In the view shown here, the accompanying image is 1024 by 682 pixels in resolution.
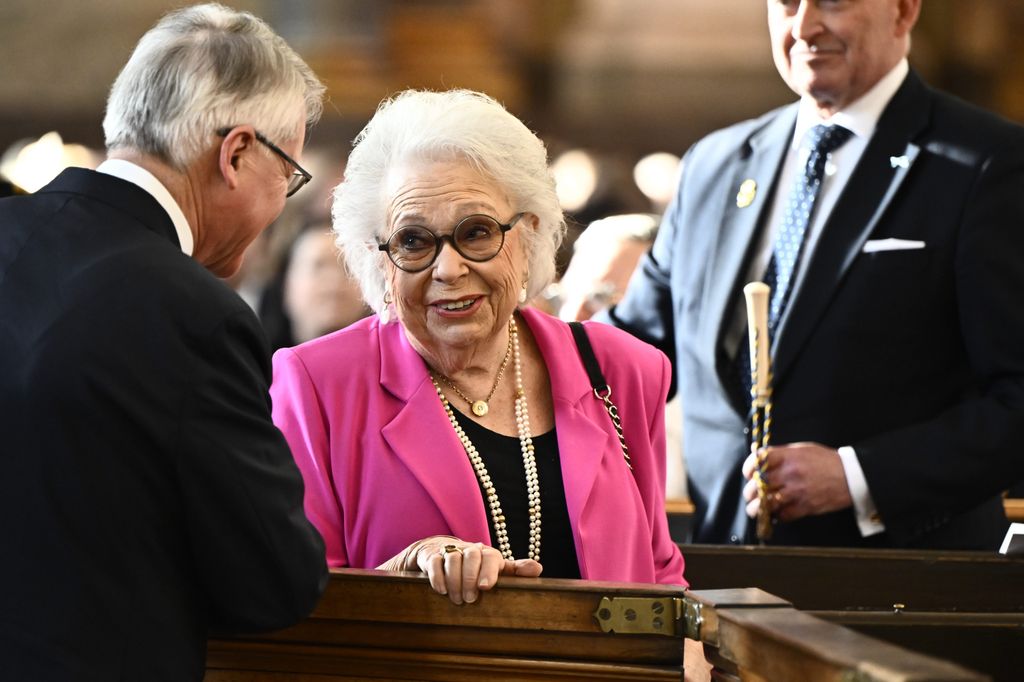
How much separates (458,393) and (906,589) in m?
0.97

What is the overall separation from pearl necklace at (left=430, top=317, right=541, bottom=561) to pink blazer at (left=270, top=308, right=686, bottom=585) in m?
0.04

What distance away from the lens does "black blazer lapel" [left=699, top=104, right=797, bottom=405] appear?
131 inches

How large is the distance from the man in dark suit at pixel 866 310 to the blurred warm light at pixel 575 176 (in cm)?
935

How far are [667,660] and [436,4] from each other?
38.6 ft

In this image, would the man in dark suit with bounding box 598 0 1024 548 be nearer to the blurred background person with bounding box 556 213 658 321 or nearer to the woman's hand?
the woman's hand

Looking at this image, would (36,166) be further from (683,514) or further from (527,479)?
(527,479)

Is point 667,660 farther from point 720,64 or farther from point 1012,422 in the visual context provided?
point 720,64

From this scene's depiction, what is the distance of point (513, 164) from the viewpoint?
260cm

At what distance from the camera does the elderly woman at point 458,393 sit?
2461 mm

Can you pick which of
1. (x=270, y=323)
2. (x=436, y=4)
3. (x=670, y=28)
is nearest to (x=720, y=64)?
(x=670, y=28)

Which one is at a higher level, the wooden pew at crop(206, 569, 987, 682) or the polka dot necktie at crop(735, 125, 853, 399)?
the polka dot necktie at crop(735, 125, 853, 399)

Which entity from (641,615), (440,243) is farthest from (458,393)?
(641,615)

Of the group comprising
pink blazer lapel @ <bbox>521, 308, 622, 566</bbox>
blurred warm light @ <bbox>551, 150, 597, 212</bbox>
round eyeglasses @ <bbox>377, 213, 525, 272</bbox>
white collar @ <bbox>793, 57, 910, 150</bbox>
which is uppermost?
blurred warm light @ <bbox>551, 150, 597, 212</bbox>

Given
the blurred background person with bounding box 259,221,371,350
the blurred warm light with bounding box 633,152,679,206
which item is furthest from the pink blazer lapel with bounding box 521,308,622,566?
the blurred warm light with bounding box 633,152,679,206
